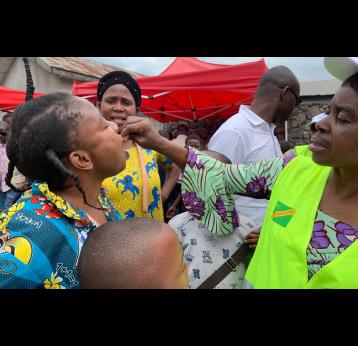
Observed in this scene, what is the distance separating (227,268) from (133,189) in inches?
25.0

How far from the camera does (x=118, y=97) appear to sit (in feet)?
7.19

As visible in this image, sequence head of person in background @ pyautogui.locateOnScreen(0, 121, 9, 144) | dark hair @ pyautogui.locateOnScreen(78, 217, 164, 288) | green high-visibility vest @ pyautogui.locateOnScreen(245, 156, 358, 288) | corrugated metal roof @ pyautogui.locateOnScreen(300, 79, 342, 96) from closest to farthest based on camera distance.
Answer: dark hair @ pyautogui.locateOnScreen(78, 217, 164, 288) < green high-visibility vest @ pyautogui.locateOnScreen(245, 156, 358, 288) < head of person in background @ pyautogui.locateOnScreen(0, 121, 9, 144) < corrugated metal roof @ pyautogui.locateOnScreen(300, 79, 342, 96)

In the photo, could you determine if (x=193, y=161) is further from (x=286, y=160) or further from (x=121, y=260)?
(x=121, y=260)

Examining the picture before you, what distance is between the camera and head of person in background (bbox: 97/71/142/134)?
7.13 ft

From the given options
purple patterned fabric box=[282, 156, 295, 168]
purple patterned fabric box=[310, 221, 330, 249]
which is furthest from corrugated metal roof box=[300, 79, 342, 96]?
purple patterned fabric box=[310, 221, 330, 249]

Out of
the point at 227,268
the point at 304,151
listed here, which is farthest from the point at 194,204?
the point at 304,151

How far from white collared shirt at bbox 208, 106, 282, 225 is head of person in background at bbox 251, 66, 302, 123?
12 centimetres

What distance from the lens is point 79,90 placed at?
6039 mm

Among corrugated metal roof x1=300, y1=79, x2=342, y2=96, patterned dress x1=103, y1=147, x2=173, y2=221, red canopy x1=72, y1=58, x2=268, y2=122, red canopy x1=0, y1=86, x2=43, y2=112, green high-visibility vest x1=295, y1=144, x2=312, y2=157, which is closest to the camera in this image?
green high-visibility vest x1=295, y1=144, x2=312, y2=157

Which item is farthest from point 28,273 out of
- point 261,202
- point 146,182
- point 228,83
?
point 228,83

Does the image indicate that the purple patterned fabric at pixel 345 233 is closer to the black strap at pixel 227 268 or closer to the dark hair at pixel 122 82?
the black strap at pixel 227 268

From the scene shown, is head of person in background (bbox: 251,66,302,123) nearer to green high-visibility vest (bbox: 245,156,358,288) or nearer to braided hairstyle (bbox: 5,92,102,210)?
green high-visibility vest (bbox: 245,156,358,288)
